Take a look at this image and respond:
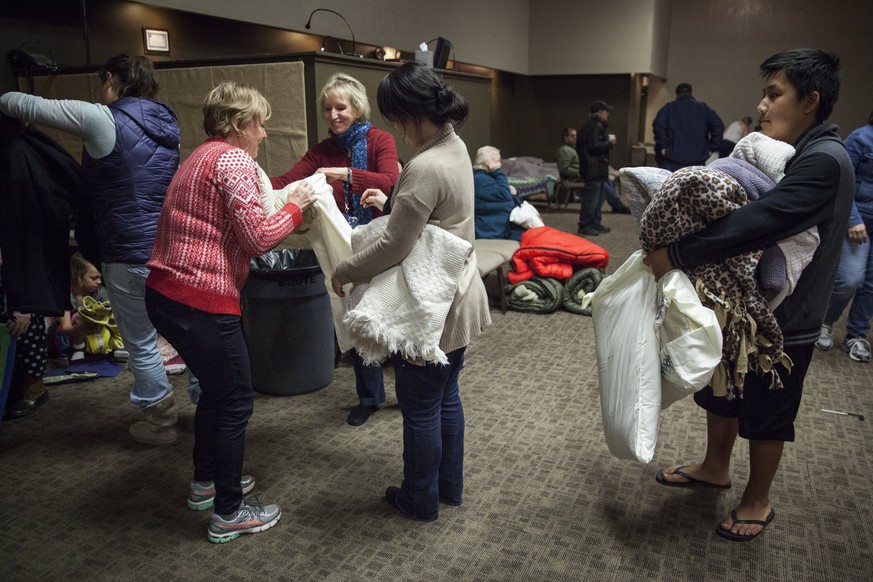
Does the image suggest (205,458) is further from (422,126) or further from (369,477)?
(422,126)

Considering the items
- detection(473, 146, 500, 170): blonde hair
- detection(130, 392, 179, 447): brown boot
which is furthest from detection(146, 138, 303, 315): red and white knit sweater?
detection(473, 146, 500, 170): blonde hair

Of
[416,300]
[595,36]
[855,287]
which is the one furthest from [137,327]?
[595,36]

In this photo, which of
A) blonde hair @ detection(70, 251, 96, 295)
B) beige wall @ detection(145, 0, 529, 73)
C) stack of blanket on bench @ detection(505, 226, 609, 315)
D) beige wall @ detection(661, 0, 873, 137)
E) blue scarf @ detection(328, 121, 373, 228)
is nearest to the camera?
blue scarf @ detection(328, 121, 373, 228)

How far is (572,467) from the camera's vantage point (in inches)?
101

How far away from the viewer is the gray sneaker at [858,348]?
11.9 feet

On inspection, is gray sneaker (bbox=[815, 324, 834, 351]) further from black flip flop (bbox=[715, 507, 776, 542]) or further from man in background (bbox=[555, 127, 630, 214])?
man in background (bbox=[555, 127, 630, 214])

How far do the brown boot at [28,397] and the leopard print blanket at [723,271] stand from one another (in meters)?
2.84

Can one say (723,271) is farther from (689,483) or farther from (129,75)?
(129,75)

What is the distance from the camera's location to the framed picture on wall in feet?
17.1

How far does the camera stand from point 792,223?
67.7 inches

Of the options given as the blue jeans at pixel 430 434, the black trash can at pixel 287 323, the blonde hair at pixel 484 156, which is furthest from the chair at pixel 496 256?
the blue jeans at pixel 430 434

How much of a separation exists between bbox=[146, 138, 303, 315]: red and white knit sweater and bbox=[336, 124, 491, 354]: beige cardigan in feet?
1.01

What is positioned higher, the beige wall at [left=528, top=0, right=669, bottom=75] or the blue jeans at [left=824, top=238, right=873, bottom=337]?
the beige wall at [left=528, top=0, right=669, bottom=75]

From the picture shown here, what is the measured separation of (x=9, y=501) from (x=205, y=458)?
772 mm
